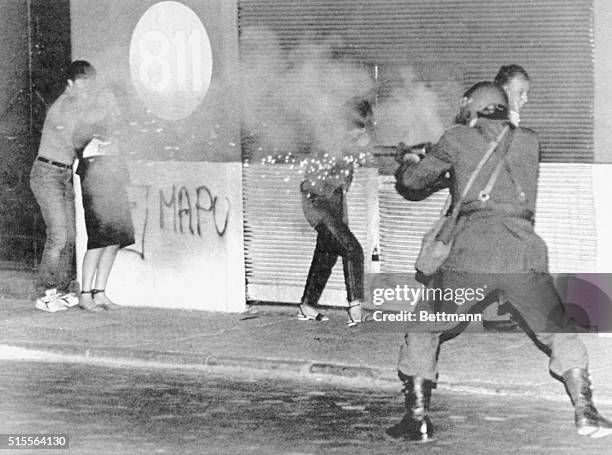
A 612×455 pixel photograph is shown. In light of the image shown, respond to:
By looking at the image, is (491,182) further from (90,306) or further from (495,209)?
(90,306)

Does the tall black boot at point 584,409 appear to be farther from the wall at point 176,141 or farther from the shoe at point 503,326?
the wall at point 176,141

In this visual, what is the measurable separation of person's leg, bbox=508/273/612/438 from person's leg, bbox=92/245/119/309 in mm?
5270

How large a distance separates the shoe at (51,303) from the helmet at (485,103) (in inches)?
216

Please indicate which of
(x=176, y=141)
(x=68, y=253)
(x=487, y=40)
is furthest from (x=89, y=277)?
(x=487, y=40)

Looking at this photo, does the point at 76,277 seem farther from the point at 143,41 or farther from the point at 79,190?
the point at 143,41

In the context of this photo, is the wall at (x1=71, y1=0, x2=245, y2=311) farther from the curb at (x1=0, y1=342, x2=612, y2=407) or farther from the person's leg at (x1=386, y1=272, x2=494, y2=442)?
the person's leg at (x1=386, y1=272, x2=494, y2=442)

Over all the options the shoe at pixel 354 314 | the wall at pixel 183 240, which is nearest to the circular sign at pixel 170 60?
the wall at pixel 183 240

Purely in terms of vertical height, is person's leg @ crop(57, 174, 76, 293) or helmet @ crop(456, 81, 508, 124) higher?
helmet @ crop(456, 81, 508, 124)

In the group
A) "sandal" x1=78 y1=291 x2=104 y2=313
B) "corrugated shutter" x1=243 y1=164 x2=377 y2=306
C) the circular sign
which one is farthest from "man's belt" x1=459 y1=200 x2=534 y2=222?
"sandal" x1=78 y1=291 x2=104 y2=313

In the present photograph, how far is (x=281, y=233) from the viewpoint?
1127 cm

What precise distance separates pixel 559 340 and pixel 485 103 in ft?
4.36

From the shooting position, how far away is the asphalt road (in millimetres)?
6934

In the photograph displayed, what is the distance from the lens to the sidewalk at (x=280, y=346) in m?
8.71

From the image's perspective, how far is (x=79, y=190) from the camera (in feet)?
38.8
